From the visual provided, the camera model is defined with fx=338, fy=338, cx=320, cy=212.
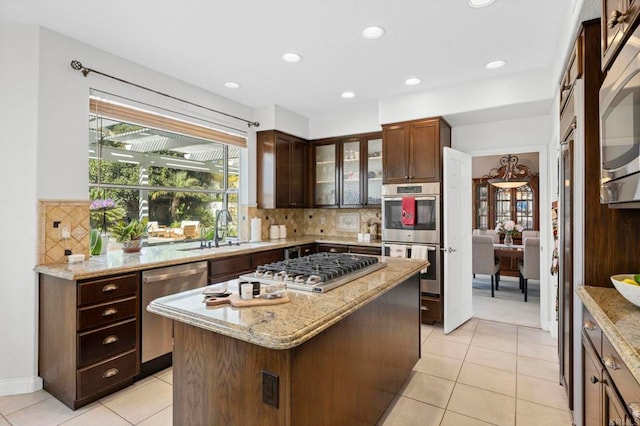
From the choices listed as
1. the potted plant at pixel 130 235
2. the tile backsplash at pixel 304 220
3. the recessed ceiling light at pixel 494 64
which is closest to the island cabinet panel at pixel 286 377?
the potted plant at pixel 130 235

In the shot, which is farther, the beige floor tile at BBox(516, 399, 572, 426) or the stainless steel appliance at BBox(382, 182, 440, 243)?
the stainless steel appliance at BBox(382, 182, 440, 243)

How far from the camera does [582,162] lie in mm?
1819

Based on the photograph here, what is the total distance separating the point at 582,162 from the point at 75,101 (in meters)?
3.58

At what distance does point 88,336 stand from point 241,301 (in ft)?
4.97

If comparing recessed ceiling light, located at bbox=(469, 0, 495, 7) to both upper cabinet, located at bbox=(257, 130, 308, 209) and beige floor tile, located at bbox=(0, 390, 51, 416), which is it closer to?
upper cabinet, located at bbox=(257, 130, 308, 209)

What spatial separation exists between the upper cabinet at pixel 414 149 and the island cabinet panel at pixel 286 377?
7.48 ft

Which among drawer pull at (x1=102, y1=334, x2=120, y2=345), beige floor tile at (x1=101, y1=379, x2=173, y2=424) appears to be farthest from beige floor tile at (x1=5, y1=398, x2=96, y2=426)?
drawer pull at (x1=102, y1=334, x2=120, y2=345)

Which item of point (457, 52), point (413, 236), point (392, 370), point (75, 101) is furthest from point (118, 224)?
point (457, 52)

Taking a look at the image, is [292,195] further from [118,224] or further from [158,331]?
[158,331]

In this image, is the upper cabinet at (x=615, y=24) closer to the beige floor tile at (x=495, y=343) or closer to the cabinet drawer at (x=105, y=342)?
the beige floor tile at (x=495, y=343)

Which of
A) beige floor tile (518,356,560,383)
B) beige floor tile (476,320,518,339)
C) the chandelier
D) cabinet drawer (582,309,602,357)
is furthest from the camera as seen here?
the chandelier

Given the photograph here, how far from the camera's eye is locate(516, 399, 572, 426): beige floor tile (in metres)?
2.13

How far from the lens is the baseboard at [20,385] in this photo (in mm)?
2445

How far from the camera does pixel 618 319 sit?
49.9 inches
